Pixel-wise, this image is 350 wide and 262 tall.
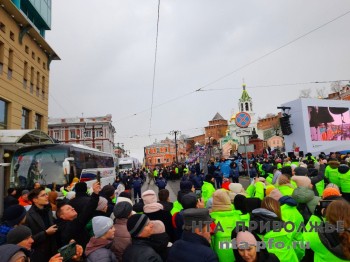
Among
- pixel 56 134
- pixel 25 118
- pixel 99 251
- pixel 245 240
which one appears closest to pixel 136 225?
pixel 99 251

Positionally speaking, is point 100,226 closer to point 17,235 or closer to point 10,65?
point 17,235

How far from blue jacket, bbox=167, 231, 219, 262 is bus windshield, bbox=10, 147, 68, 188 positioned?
39.0ft

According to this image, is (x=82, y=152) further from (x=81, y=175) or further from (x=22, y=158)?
(x=22, y=158)

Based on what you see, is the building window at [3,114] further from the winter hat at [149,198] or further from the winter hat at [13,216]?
the winter hat at [149,198]

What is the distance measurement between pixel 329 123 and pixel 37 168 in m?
30.3

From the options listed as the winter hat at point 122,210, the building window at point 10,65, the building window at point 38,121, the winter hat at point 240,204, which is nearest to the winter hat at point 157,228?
the winter hat at point 122,210

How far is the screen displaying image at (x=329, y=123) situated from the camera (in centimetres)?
3023

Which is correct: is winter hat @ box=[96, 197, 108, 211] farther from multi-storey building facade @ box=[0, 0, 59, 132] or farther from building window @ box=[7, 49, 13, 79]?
building window @ box=[7, 49, 13, 79]

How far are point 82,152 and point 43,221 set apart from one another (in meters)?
12.2

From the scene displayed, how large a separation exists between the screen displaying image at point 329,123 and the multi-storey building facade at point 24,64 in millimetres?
27484

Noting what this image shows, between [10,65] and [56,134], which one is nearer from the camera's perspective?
[10,65]

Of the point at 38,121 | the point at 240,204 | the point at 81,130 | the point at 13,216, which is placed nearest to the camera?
the point at 13,216

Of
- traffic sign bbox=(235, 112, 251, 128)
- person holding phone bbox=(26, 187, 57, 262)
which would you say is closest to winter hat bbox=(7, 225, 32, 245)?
person holding phone bbox=(26, 187, 57, 262)

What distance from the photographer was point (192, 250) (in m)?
2.87
